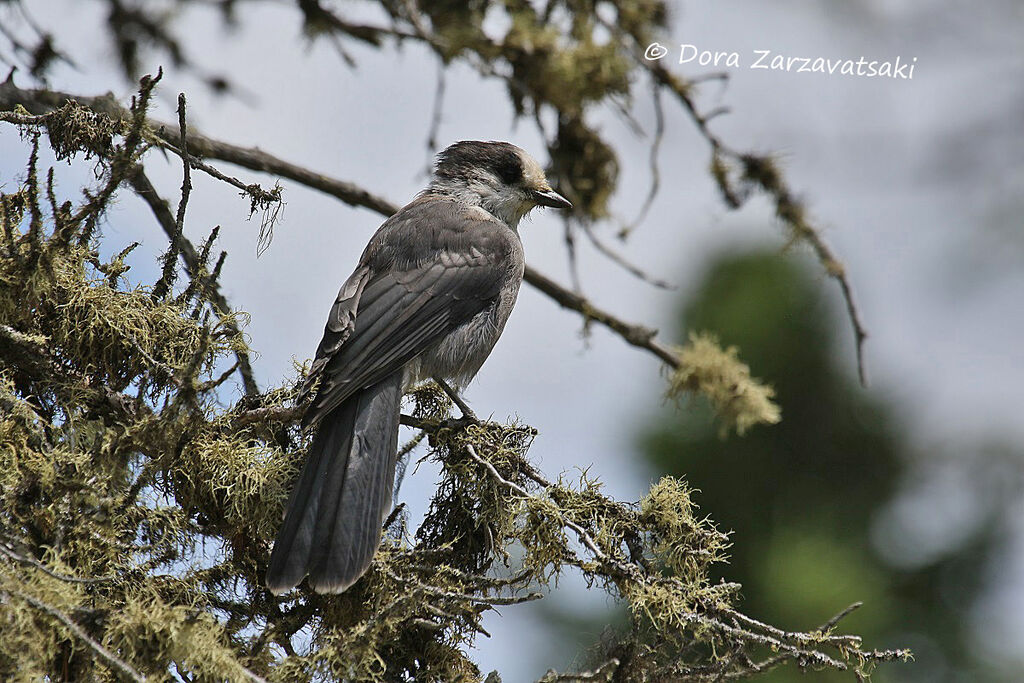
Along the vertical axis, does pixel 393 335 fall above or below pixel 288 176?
below

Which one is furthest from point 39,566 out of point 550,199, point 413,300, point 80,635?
point 550,199

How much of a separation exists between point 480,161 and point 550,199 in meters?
0.47

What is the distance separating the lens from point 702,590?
2.68m

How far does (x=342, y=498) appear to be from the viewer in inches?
111

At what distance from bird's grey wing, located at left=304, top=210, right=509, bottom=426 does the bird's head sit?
11.1 inches

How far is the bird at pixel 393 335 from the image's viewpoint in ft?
8.93

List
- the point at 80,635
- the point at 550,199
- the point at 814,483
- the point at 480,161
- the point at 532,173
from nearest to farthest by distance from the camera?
the point at 80,635 → the point at 550,199 → the point at 532,173 → the point at 480,161 → the point at 814,483

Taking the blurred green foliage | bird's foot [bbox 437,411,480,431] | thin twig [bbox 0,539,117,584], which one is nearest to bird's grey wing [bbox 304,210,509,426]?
bird's foot [bbox 437,411,480,431]

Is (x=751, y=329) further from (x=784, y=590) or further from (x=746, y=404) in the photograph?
(x=746, y=404)

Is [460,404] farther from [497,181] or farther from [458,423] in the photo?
[497,181]

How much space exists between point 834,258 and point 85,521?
3.03m

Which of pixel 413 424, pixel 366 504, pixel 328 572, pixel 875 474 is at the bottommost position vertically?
pixel 328 572

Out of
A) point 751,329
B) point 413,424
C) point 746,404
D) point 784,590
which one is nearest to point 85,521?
point 413,424

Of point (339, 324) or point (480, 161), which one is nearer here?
point (339, 324)
